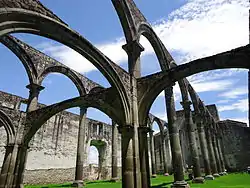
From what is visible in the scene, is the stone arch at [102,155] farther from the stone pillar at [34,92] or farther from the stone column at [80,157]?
the stone pillar at [34,92]

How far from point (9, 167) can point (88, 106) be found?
14.5ft

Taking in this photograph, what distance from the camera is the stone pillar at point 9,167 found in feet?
27.9

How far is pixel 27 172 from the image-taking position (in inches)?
570

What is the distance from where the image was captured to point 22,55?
1112 centimetres

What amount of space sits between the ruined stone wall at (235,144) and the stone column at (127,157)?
858 inches

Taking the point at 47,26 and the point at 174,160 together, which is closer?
the point at 47,26

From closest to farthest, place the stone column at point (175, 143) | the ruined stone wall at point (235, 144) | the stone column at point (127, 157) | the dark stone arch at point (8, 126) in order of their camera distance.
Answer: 1. the stone column at point (127, 157)
2. the stone column at point (175, 143)
3. the dark stone arch at point (8, 126)
4. the ruined stone wall at point (235, 144)

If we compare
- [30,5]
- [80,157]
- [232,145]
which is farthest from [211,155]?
[30,5]

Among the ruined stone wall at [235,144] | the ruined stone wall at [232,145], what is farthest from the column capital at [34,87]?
the ruined stone wall at [235,144]

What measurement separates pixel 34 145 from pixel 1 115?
742cm

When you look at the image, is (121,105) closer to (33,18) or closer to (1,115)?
(33,18)

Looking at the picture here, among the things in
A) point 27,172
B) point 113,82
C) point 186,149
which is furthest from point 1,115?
point 186,149

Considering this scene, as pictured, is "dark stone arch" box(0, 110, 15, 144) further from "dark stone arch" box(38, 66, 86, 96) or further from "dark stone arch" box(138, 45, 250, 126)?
"dark stone arch" box(138, 45, 250, 126)

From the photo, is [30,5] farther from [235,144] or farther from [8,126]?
[235,144]
